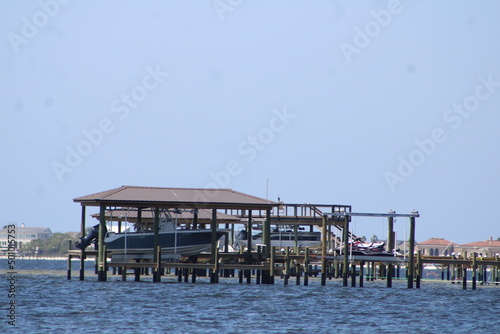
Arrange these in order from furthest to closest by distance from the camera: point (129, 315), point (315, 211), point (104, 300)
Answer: point (315, 211) → point (104, 300) → point (129, 315)

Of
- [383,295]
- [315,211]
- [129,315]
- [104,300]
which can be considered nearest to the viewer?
[129,315]

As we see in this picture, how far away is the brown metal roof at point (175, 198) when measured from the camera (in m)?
52.2

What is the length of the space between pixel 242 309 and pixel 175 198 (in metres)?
12.8

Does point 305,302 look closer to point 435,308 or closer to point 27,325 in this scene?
point 435,308

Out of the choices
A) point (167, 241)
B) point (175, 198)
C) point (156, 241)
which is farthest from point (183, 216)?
point (175, 198)

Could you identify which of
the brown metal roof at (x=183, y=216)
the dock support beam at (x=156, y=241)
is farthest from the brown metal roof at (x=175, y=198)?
the brown metal roof at (x=183, y=216)

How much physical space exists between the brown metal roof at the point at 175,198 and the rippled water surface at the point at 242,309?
4558mm

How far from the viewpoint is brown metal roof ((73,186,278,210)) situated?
2057 inches

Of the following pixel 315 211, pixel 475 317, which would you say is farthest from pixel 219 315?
pixel 315 211

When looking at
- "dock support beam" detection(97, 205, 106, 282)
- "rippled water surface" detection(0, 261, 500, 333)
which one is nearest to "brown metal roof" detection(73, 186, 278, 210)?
"dock support beam" detection(97, 205, 106, 282)

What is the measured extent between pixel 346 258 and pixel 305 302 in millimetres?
8770

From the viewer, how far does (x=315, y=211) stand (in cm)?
6869

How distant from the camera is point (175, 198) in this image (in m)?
53.3

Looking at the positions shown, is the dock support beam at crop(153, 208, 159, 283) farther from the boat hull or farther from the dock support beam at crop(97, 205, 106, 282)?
the dock support beam at crop(97, 205, 106, 282)
